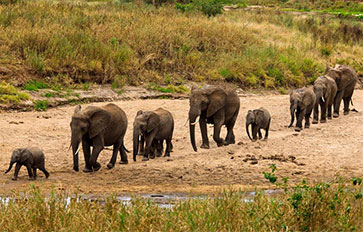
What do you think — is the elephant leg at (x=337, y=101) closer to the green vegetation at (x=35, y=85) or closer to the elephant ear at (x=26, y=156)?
the green vegetation at (x=35, y=85)

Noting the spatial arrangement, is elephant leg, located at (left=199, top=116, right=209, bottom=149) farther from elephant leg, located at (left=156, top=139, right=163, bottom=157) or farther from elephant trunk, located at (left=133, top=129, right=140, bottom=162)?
elephant trunk, located at (left=133, top=129, right=140, bottom=162)

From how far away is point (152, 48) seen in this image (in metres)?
24.5

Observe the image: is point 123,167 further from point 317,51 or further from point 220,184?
point 317,51

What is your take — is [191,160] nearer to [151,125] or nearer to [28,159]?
[151,125]

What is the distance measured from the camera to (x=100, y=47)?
73.8ft

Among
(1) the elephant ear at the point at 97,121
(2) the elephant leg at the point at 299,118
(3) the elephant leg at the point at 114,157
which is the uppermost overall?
(1) the elephant ear at the point at 97,121

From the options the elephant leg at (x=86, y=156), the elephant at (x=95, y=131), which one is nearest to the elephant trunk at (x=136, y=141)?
the elephant at (x=95, y=131)

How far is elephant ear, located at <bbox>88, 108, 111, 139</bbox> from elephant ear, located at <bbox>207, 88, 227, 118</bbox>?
2895mm

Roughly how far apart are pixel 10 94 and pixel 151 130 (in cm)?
532

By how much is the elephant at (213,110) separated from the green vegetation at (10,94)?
4809 millimetres

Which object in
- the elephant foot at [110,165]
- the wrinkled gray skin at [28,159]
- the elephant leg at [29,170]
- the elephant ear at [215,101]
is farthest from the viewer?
the elephant ear at [215,101]

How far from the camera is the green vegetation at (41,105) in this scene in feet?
61.2

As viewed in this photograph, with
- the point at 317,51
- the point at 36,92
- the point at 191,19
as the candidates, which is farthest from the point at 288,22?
the point at 36,92

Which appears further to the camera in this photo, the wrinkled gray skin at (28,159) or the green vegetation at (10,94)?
the green vegetation at (10,94)
